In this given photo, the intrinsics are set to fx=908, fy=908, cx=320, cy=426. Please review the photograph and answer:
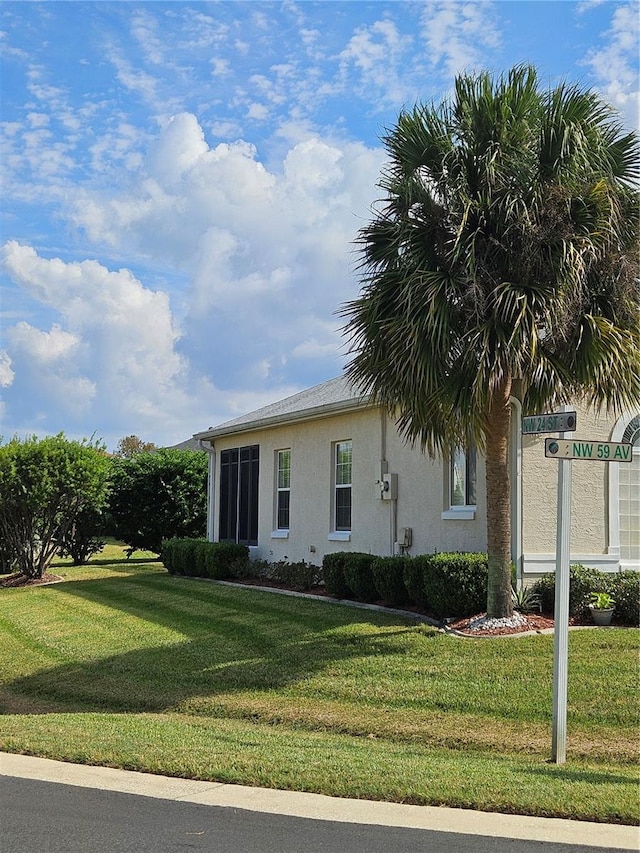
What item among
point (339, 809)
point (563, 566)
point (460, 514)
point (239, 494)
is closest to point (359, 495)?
point (460, 514)

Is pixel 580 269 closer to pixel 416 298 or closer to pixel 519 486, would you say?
pixel 416 298

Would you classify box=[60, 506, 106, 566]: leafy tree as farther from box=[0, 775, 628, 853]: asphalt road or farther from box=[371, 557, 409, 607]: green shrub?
box=[0, 775, 628, 853]: asphalt road

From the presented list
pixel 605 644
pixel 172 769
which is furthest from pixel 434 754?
pixel 605 644

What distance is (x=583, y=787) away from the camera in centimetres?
658

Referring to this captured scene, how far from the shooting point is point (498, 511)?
466 inches

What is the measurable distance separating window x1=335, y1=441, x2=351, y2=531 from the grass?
3112 mm

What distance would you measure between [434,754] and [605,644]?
383cm

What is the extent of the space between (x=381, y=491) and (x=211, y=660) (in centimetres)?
543

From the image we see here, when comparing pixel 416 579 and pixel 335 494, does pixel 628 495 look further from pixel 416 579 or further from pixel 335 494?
pixel 335 494

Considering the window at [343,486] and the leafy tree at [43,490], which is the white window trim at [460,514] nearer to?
the window at [343,486]

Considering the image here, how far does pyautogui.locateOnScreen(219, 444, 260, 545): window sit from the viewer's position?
22.5m

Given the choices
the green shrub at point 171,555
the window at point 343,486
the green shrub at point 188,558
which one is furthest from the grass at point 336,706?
the green shrub at point 171,555

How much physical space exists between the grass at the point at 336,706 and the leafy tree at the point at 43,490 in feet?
26.1

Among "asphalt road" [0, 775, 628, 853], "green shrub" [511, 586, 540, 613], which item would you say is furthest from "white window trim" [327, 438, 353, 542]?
"asphalt road" [0, 775, 628, 853]
